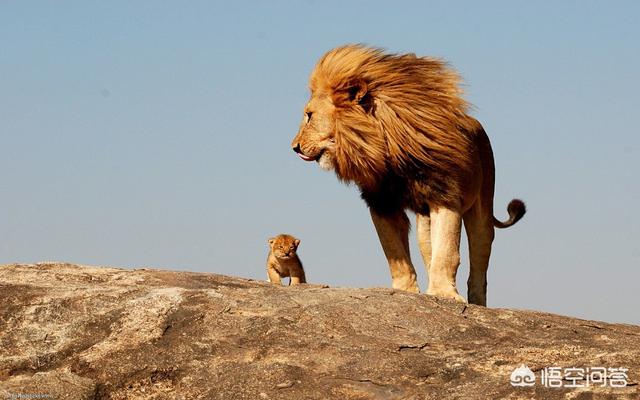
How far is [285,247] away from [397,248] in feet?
13.7

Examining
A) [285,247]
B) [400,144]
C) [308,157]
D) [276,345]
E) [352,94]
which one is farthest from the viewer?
[285,247]

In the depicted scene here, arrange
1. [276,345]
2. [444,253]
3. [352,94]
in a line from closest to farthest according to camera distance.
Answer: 1. [276,345]
2. [444,253]
3. [352,94]

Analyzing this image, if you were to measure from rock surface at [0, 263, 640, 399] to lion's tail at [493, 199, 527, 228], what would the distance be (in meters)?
2.76

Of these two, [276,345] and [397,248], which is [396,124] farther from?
[276,345]

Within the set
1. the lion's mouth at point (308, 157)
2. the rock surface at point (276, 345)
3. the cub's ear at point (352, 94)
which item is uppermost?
the cub's ear at point (352, 94)

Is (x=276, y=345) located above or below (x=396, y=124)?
below

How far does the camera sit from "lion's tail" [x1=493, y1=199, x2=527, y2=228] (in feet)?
32.0

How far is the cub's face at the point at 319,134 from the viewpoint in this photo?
26.2 feet

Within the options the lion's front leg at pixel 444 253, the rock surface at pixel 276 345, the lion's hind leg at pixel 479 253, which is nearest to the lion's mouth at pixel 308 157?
the lion's front leg at pixel 444 253

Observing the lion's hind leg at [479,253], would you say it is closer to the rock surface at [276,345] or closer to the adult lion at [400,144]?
the adult lion at [400,144]

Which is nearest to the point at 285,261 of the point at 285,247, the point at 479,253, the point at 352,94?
the point at 285,247

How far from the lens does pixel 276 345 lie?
5945 millimetres

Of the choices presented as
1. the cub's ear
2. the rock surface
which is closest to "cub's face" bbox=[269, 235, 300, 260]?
the cub's ear

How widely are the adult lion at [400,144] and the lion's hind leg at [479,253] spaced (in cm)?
76
